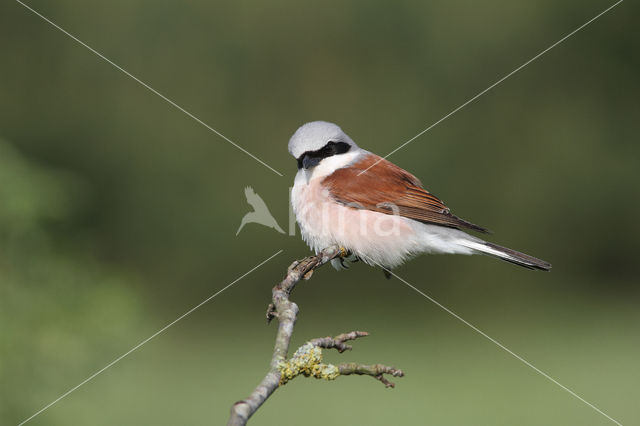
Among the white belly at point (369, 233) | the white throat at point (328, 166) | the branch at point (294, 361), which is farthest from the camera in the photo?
the white throat at point (328, 166)

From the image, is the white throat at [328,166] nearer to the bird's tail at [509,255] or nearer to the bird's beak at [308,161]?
the bird's beak at [308,161]

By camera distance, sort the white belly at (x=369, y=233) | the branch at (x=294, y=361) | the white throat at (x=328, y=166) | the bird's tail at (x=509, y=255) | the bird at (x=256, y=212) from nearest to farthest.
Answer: the branch at (x=294, y=361), the bird's tail at (x=509, y=255), the white belly at (x=369, y=233), the white throat at (x=328, y=166), the bird at (x=256, y=212)

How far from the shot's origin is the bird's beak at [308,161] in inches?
96.3

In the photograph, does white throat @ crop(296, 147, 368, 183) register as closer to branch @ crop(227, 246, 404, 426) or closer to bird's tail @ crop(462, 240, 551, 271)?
bird's tail @ crop(462, 240, 551, 271)

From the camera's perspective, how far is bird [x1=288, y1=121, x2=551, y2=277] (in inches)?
95.8

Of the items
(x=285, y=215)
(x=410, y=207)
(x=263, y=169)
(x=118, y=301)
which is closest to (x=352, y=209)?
(x=410, y=207)

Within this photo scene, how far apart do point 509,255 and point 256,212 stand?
3.20 metres

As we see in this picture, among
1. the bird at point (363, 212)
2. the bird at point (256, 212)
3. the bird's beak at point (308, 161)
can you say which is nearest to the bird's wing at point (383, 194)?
the bird at point (363, 212)

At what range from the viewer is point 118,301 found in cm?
277

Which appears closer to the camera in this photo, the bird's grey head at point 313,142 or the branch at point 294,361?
the branch at point 294,361

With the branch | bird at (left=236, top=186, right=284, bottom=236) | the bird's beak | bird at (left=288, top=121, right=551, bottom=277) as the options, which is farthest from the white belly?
bird at (left=236, top=186, right=284, bottom=236)

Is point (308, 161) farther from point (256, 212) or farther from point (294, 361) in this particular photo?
point (256, 212)

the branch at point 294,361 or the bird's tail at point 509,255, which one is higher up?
the bird's tail at point 509,255

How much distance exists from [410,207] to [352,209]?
24 centimetres
